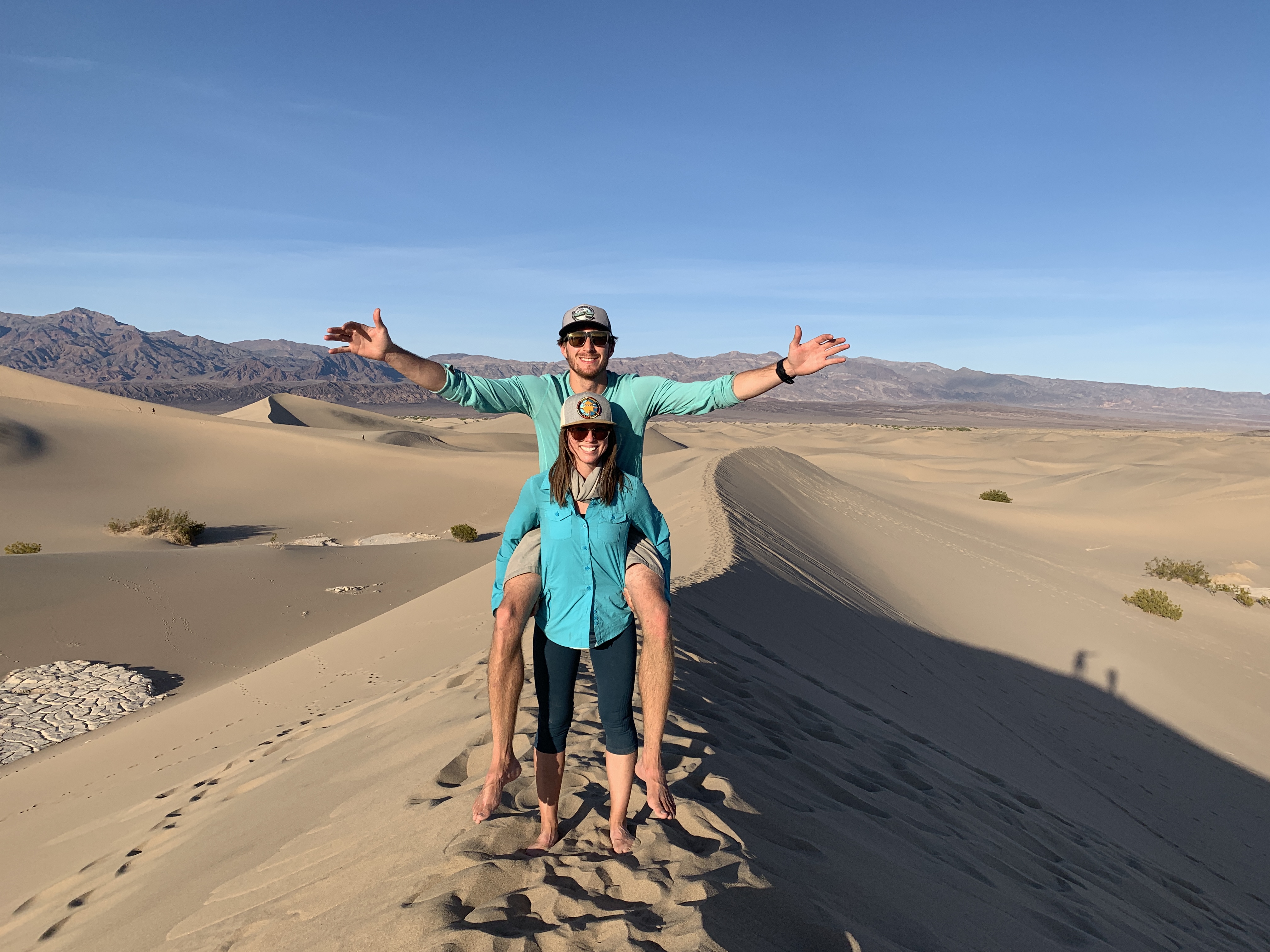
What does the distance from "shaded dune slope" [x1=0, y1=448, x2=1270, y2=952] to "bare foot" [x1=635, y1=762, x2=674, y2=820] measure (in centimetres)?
12

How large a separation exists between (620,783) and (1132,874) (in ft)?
12.0

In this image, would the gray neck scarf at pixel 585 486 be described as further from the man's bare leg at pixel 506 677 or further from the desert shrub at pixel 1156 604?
the desert shrub at pixel 1156 604

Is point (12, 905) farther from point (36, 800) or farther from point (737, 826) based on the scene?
point (737, 826)

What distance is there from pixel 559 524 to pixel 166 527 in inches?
673

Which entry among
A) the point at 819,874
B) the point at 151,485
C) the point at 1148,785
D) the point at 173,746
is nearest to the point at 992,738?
the point at 1148,785

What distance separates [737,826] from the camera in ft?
9.20

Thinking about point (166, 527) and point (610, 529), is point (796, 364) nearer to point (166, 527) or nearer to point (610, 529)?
point (610, 529)

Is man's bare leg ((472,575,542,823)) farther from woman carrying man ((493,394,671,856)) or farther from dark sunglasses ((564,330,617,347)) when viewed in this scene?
dark sunglasses ((564,330,617,347))

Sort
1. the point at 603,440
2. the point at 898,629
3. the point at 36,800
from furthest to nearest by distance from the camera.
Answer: the point at 898,629 → the point at 36,800 → the point at 603,440

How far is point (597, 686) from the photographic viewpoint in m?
2.53

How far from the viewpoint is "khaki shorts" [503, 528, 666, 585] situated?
2.51m

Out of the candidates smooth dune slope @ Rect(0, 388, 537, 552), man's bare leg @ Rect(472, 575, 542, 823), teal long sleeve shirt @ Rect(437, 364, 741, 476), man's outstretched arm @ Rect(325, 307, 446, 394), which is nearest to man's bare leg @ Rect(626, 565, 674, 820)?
man's bare leg @ Rect(472, 575, 542, 823)

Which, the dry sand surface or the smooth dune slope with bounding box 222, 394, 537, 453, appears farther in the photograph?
the smooth dune slope with bounding box 222, 394, 537, 453

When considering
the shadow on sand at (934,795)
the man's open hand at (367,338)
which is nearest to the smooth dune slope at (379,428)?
the shadow on sand at (934,795)
